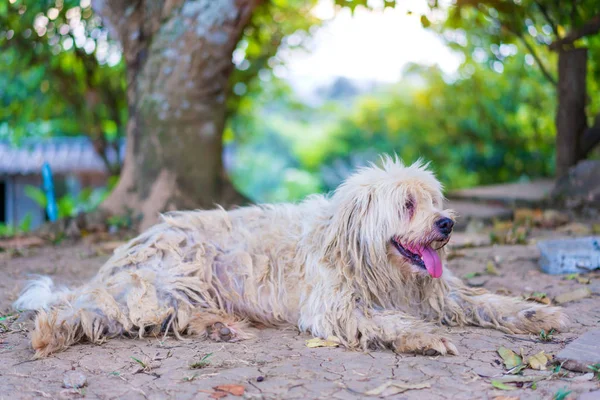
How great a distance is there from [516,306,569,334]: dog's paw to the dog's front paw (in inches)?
28.2

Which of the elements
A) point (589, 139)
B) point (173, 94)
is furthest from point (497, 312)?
point (589, 139)

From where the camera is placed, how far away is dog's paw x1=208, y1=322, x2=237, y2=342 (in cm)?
407

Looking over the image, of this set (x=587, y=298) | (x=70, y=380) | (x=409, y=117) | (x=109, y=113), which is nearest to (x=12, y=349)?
(x=70, y=380)

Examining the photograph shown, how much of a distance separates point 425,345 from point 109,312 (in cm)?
191

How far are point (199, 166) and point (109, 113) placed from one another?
169 inches

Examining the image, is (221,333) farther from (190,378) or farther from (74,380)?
(74,380)

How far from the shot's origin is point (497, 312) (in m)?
Answer: 4.23

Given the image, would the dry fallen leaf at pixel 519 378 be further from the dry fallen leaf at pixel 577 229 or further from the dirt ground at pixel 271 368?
the dry fallen leaf at pixel 577 229

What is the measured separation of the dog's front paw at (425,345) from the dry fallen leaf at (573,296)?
5.02ft

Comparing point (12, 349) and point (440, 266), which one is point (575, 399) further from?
point (12, 349)

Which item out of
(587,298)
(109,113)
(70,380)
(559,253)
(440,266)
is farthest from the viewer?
(109,113)

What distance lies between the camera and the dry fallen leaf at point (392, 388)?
3049mm

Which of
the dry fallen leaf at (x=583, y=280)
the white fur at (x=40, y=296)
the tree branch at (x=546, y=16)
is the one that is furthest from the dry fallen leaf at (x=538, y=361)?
the tree branch at (x=546, y=16)

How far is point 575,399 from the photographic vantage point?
2.91m
